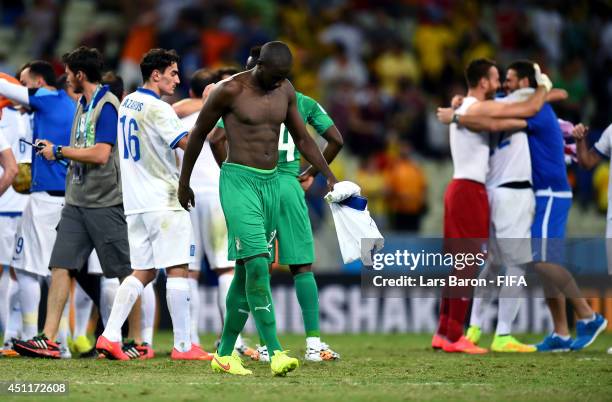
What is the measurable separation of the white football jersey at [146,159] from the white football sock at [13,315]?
2.05 meters

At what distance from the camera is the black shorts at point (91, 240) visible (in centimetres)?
1066

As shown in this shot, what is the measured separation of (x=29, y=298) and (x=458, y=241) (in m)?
4.33

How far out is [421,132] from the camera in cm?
2027

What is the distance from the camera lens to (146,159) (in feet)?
33.9

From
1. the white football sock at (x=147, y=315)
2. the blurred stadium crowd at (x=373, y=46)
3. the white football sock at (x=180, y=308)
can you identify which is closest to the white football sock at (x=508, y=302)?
the white football sock at (x=180, y=308)

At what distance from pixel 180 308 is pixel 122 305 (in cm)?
56

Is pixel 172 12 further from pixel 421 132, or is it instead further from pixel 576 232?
pixel 576 232

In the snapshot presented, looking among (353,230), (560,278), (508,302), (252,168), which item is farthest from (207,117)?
(560,278)

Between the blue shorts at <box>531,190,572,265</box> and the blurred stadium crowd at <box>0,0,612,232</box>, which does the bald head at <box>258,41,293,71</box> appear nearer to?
the blue shorts at <box>531,190,572,265</box>

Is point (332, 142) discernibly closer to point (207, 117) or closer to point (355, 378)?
point (207, 117)

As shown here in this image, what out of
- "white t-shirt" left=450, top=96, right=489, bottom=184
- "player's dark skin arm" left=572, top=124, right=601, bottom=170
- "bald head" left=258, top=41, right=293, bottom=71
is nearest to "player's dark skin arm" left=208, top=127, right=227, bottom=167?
"bald head" left=258, top=41, right=293, bottom=71

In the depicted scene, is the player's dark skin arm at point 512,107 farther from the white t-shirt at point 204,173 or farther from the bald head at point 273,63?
the bald head at point 273,63

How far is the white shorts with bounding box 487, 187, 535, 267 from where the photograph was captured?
1216 centimetres

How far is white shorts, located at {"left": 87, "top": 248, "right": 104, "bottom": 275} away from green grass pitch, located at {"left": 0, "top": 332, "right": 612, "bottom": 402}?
3.37 ft
